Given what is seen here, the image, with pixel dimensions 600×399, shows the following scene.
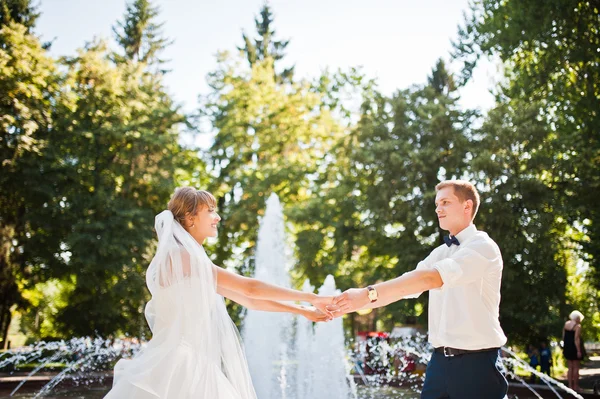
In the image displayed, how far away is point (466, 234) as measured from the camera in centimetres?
443

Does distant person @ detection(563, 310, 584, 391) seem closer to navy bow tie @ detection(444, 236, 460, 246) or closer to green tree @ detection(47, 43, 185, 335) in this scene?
navy bow tie @ detection(444, 236, 460, 246)

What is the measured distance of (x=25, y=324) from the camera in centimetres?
5678

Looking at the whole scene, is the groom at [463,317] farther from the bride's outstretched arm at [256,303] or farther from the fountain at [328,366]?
the fountain at [328,366]

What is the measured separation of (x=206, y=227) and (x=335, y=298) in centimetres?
121

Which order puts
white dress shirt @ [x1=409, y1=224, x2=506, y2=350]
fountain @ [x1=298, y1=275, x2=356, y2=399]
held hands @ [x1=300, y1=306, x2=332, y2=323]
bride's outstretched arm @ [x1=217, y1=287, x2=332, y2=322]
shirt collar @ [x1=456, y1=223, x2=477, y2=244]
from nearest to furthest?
white dress shirt @ [x1=409, y1=224, x2=506, y2=350]
shirt collar @ [x1=456, y1=223, x2=477, y2=244]
bride's outstretched arm @ [x1=217, y1=287, x2=332, y2=322]
held hands @ [x1=300, y1=306, x2=332, y2=323]
fountain @ [x1=298, y1=275, x2=356, y2=399]

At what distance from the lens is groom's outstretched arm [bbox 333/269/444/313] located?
414 cm

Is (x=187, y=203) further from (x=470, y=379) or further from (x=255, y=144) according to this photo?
(x=255, y=144)

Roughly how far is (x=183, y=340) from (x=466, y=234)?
78.8 inches

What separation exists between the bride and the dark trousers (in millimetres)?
1247

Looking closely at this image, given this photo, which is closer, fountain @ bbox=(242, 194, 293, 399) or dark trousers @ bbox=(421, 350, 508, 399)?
dark trousers @ bbox=(421, 350, 508, 399)

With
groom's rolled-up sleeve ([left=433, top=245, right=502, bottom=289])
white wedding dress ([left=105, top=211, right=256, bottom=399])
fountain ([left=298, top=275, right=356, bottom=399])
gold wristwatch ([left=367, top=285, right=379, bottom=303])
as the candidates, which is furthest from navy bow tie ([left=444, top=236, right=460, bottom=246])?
fountain ([left=298, top=275, right=356, bottom=399])

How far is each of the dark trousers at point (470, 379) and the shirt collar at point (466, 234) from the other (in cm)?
77

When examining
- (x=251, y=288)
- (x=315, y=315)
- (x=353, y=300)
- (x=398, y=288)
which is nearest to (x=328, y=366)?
(x=315, y=315)

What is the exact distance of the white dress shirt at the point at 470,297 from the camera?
4082 millimetres
